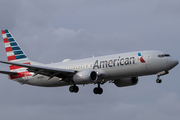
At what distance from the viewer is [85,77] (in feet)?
161

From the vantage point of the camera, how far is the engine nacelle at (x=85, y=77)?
49.1 meters

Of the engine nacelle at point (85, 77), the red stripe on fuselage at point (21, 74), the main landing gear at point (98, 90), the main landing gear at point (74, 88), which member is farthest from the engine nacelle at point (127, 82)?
the red stripe on fuselage at point (21, 74)

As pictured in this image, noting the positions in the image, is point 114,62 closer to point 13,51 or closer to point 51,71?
point 51,71

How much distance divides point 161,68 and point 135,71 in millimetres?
3500

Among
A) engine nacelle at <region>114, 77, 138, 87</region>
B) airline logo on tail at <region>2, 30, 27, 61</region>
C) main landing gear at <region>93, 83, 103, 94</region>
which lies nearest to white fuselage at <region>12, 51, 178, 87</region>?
main landing gear at <region>93, 83, 103, 94</region>

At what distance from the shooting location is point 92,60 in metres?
52.4

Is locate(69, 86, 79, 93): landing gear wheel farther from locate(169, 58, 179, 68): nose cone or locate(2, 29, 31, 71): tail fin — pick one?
locate(169, 58, 179, 68): nose cone

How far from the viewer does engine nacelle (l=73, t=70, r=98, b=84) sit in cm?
4906

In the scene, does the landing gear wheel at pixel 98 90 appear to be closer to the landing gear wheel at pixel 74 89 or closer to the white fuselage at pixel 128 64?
the landing gear wheel at pixel 74 89

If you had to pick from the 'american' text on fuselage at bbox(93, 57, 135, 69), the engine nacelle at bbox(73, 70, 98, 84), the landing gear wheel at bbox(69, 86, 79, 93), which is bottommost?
the landing gear wheel at bbox(69, 86, 79, 93)

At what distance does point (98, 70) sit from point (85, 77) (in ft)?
8.86

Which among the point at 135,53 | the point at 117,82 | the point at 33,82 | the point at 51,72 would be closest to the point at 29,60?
the point at 33,82

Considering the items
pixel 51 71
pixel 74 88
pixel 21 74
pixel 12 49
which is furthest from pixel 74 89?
pixel 12 49

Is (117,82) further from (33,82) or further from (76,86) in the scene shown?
(33,82)
